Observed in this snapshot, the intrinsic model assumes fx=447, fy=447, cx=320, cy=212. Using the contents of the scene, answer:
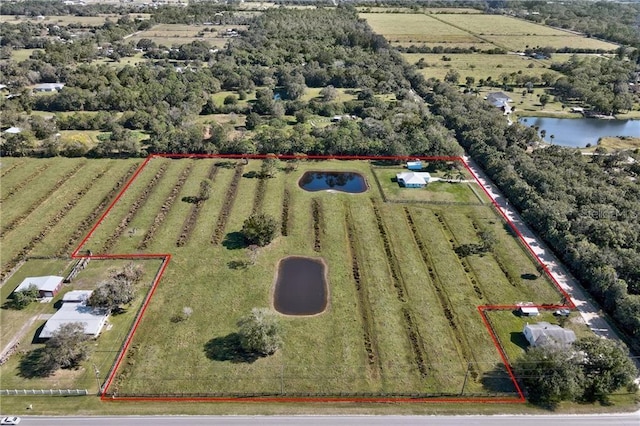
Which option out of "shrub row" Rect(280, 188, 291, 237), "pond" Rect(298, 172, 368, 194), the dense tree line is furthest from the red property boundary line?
the dense tree line

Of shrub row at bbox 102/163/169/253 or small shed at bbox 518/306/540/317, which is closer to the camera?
small shed at bbox 518/306/540/317

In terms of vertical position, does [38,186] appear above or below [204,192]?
below

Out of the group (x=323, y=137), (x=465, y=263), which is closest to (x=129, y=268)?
(x=465, y=263)

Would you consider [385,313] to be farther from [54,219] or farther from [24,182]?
[24,182]

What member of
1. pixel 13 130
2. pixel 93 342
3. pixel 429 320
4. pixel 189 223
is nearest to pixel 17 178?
pixel 13 130

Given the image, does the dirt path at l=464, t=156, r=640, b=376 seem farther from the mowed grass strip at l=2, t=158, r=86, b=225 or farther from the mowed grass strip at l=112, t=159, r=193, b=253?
the mowed grass strip at l=2, t=158, r=86, b=225

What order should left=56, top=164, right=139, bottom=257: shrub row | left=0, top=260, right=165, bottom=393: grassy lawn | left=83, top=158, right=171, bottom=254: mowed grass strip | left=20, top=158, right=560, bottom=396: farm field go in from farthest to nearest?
left=83, top=158, right=171, bottom=254: mowed grass strip, left=56, top=164, right=139, bottom=257: shrub row, left=20, top=158, right=560, bottom=396: farm field, left=0, top=260, right=165, bottom=393: grassy lawn
